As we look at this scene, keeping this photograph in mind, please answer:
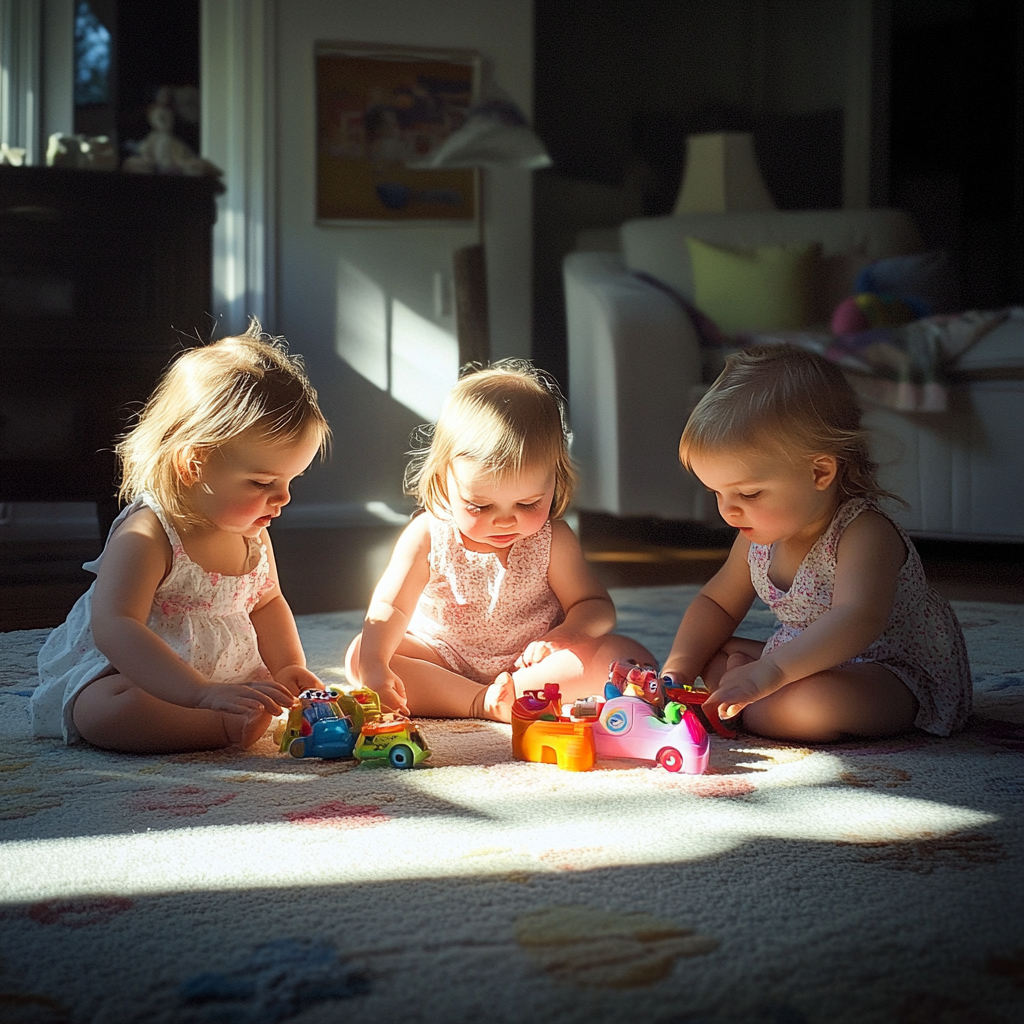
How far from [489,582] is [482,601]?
3cm

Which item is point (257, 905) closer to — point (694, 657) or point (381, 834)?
point (381, 834)

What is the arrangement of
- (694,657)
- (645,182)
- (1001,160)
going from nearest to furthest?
(694,657) → (645,182) → (1001,160)

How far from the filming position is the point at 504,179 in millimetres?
3510

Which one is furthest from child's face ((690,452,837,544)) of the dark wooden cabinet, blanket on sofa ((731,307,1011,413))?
the dark wooden cabinet

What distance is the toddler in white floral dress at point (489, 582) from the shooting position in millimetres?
1319

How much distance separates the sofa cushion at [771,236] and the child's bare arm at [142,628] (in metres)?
2.29

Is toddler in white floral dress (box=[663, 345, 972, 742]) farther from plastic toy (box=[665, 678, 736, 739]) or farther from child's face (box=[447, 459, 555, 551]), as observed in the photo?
child's face (box=[447, 459, 555, 551])

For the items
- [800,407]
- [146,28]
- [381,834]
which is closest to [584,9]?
[146,28]

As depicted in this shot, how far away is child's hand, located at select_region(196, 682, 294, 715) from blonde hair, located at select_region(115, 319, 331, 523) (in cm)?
22

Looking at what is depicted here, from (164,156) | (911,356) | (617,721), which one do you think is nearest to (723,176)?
(911,356)

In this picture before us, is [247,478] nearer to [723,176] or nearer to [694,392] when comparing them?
[694,392]

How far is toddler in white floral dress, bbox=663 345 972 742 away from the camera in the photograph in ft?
3.92

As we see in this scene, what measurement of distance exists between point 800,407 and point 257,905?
739 millimetres

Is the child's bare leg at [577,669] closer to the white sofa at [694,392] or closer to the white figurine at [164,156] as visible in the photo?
the white sofa at [694,392]
